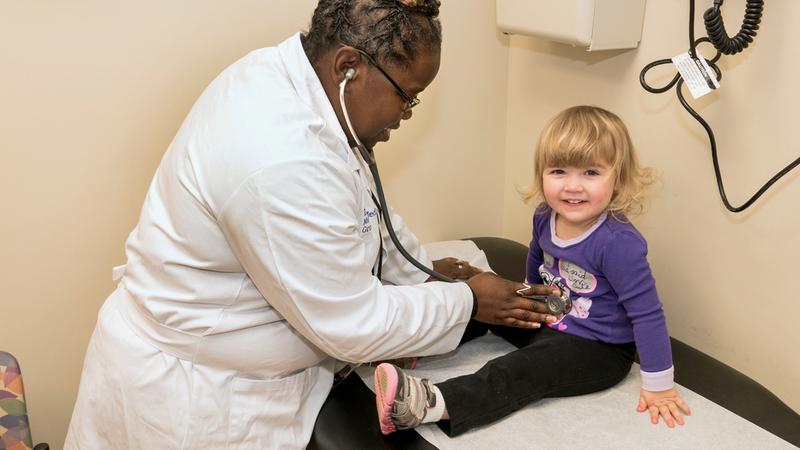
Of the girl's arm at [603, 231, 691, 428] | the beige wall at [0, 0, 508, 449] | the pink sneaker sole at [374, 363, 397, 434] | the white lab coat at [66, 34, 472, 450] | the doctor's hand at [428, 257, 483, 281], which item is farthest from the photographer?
the doctor's hand at [428, 257, 483, 281]

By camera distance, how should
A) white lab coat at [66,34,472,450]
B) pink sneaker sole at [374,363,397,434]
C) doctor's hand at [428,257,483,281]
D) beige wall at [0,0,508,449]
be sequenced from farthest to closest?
doctor's hand at [428,257,483,281] → beige wall at [0,0,508,449] → pink sneaker sole at [374,363,397,434] → white lab coat at [66,34,472,450]

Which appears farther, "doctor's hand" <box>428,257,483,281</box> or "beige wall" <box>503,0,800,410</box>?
"doctor's hand" <box>428,257,483,281</box>

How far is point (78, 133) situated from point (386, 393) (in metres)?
0.88

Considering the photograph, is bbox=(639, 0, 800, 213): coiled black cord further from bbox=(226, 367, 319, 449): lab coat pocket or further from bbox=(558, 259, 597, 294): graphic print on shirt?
bbox=(226, 367, 319, 449): lab coat pocket

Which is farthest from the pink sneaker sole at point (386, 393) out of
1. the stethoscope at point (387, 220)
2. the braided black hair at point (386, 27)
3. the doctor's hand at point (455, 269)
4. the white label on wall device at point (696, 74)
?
the white label on wall device at point (696, 74)

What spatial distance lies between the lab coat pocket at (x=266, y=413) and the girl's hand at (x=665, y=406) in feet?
2.16

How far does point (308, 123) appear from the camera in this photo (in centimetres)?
121

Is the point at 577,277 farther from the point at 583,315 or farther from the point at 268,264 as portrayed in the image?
the point at 268,264

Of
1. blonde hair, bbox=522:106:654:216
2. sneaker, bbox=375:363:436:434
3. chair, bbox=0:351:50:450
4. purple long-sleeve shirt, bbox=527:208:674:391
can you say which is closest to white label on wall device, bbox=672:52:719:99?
blonde hair, bbox=522:106:654:216

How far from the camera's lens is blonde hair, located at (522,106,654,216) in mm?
1494

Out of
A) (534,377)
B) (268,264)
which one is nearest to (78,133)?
(268,264)

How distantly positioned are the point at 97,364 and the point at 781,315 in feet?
4.44

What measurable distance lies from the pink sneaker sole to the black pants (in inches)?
4.6

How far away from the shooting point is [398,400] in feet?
4.38
